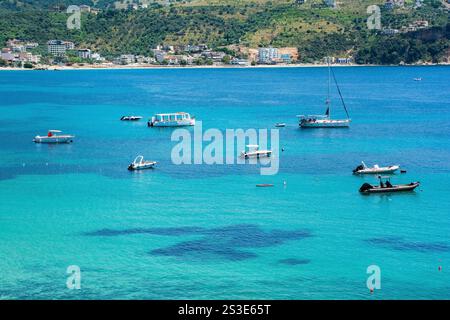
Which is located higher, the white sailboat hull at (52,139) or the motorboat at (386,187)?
the white sailboat hull at (52,139)

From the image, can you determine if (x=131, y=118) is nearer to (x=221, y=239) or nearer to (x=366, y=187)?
(x=366, y=187)

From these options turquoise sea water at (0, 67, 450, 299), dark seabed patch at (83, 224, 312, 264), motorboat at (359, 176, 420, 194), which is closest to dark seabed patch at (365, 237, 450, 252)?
turquoise sea water at (0, 67, 450, 299)

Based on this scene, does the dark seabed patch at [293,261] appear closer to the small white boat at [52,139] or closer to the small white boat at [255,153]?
the small white boat at [255,153]

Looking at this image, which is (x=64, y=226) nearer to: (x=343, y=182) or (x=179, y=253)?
(x=179, y=253)

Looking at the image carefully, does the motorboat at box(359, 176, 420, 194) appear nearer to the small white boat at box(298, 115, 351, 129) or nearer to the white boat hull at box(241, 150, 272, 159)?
the white boat hull at box(241, 150, 272, 159)

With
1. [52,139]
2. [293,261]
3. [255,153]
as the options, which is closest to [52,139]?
[52,139]

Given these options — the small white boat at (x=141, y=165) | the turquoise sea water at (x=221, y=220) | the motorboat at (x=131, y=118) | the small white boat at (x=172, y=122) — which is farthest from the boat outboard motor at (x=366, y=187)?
the motorboat at (x=131, y=118)
